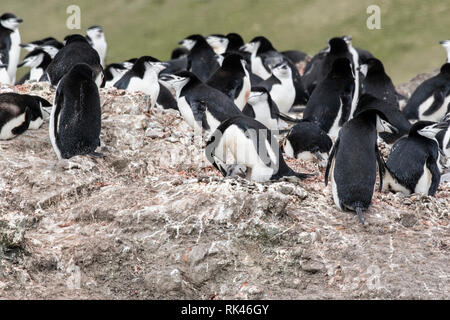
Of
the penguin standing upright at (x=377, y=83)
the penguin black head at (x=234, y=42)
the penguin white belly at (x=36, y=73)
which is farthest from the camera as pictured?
the penguin black head at (x=234, y=42)

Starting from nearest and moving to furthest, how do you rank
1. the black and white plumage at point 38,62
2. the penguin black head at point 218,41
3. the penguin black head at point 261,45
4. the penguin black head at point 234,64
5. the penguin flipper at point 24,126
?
1. the penguin flipper at point 24,126
2. the penguin black head at point 234,64
3. the black and white plumage at point 38,62
4. the penguin black head at point 261,45
5. the penguin black head at point 218,41

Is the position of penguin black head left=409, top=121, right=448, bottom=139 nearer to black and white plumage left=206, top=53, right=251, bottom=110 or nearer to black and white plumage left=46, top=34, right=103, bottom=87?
black and white plumage left=206, top=53, right=251, bottom=110

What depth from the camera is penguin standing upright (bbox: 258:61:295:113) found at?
1162 centimetres

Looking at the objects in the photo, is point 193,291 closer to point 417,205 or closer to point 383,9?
point 417,205

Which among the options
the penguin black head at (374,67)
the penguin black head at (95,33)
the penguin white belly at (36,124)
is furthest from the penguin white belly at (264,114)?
the penguin black head at (95,33)

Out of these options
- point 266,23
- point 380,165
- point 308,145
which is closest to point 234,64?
point 308,145

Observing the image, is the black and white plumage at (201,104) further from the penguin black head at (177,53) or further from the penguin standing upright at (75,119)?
the penguin black head at (177,53)

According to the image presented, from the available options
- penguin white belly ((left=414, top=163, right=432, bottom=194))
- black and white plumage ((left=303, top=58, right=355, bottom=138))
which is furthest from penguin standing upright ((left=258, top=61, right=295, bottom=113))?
penguin white belly ((left=414, top=163, right=432, bottom=194))

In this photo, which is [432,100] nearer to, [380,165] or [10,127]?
[380,165]

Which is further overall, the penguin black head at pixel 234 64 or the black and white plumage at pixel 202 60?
the black and white plumage at pixel 202 60

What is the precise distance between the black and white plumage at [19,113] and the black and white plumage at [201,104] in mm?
1424

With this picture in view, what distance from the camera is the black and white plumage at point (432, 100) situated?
11750mm
